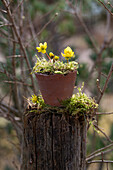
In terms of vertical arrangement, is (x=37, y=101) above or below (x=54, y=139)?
above

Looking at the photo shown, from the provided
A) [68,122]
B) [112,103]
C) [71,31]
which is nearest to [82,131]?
[68,122]

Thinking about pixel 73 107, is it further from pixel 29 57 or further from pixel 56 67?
pixel 29 57

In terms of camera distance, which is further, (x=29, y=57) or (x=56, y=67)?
(x=29, y=57)

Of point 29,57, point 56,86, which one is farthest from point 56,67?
point 29,57

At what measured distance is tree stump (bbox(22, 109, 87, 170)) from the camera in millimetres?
704

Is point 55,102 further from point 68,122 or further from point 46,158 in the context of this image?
point 46,158

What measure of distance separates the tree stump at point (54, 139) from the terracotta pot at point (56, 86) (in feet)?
0.16

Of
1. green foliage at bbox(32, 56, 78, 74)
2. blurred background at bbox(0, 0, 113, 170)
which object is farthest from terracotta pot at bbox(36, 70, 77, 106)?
blurred background at bbox(0, 0, 113, 170)

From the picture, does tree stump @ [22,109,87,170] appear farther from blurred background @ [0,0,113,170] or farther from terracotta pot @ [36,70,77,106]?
blurred background @ [0,0,113,170]

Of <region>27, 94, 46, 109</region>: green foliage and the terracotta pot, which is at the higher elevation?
the terracotta pot

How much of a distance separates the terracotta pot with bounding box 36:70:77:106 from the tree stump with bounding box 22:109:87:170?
48mm

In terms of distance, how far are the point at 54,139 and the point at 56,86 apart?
18cm

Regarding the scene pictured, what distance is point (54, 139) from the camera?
0.71m

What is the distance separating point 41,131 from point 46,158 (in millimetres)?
97
